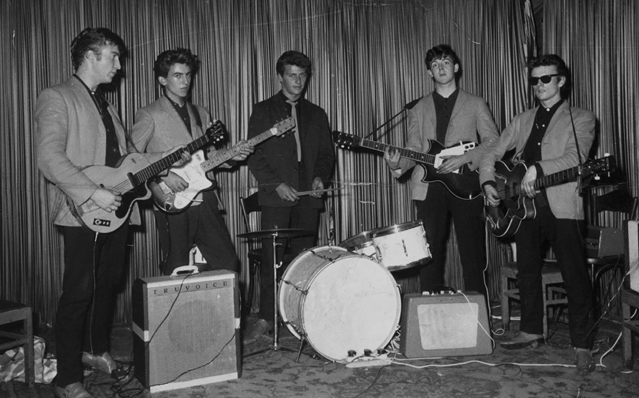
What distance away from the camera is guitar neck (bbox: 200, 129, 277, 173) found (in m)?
4.39

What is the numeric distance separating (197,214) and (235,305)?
3.02ft

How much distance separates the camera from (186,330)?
11.7 ft

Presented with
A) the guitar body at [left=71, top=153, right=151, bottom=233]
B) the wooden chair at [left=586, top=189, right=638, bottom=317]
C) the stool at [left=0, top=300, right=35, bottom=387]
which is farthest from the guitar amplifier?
the stool at [left=0, top=300, right=35, bottom=387]

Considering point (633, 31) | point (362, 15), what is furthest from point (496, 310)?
point (362, 15)

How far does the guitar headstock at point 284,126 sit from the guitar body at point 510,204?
1.56 meters

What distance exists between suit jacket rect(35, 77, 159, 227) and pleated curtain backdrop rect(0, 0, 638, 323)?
161 centimetres

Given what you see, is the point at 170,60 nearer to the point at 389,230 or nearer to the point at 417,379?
the point at 389,230

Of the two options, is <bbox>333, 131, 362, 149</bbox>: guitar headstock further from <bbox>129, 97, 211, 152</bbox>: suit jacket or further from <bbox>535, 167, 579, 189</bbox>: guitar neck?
<bbox>535, 167, 579, 189</bbox>: guitar neck

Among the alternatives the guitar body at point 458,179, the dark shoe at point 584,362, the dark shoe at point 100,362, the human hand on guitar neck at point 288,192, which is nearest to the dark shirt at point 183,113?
the human hand on guitar neck at point 288,192

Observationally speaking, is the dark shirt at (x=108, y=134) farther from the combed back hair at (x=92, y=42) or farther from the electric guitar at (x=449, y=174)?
the electric guitar at (x=449, y=174)

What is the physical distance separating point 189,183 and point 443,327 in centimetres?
202

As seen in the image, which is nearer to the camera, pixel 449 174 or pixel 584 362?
pixel 584 362

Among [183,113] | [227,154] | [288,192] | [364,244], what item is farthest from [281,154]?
[364,244]

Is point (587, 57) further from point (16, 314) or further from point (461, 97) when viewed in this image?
point (16, 314)
